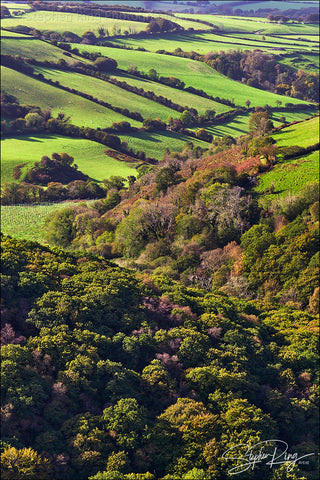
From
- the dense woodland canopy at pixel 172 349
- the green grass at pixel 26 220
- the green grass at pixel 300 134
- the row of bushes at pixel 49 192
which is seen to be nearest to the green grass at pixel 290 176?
the dense woodland canopy at pixel 172 349

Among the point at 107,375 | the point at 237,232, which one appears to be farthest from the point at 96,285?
the point at 237,232

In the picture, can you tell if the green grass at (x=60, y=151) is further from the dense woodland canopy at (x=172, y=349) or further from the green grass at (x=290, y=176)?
the dense woodland canopy at (x=172, y=349)

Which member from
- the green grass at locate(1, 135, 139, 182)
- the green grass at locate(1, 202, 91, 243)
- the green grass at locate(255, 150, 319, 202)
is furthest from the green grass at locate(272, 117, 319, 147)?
the green grass at locate(1, 202, 91, 243)

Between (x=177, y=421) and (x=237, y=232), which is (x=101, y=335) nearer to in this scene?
(x=177, y=421)
